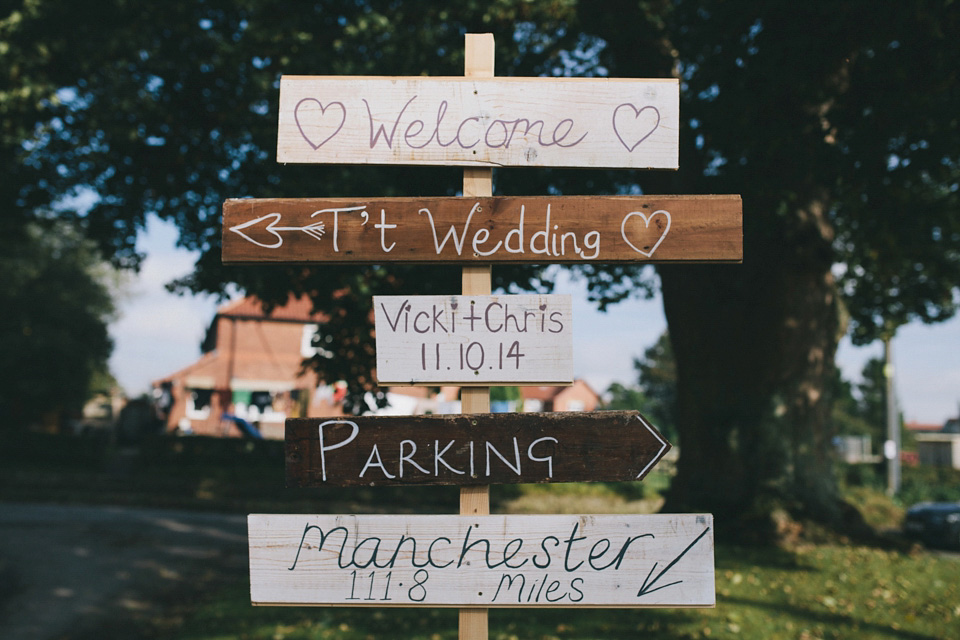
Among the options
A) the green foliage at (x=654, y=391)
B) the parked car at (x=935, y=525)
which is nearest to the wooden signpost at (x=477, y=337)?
the parked car at (x=935, y=525)

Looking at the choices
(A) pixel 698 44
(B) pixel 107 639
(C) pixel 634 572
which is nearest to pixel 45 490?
(B) pixel 107 639

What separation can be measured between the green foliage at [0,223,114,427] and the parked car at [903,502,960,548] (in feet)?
98.7

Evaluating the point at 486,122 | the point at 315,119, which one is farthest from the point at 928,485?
the point at 315,119

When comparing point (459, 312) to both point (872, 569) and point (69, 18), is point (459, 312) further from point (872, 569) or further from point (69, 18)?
point (69, 18)

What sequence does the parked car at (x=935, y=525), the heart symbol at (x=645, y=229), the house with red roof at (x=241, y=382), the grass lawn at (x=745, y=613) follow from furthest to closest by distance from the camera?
the house with red roof at (x=241, y=382) → the parked car at (x=935, y=525) → the grass lawn at (x=745, y=613) → the heart symbol at (x=645, y=229)

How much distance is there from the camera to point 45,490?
19.5 meters

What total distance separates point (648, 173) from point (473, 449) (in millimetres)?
8391

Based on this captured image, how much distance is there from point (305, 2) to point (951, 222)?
9407 mm

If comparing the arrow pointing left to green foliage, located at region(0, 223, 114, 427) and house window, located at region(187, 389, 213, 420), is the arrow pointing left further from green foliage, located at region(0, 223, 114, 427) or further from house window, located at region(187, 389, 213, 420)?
house window, located at region(187, 389, 213, 420)

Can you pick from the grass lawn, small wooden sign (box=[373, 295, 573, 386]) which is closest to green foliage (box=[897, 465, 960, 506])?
the grass lawn

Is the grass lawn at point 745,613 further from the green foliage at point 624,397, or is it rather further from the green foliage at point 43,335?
the green foliage at point 624,397

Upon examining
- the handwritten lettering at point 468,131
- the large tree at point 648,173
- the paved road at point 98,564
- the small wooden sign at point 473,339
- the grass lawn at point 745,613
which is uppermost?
the large tree at point 648,173

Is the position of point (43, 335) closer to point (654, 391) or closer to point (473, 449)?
point (473, 449)

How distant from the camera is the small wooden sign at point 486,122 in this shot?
9.70 ft
